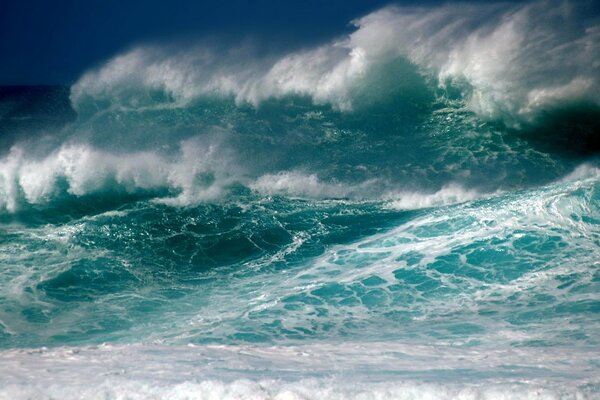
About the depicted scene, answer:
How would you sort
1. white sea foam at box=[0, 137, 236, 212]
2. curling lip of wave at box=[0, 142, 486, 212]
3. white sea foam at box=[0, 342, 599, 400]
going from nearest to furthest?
white sea foam at box=[0, 342, 599, 400] → curling lip of wave at box=[0, 142, 486, 212] → white sea foam at box=[0, 137, 236, 212]

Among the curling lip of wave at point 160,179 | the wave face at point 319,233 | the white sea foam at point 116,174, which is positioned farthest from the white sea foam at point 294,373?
the white sea foam at point 116,174

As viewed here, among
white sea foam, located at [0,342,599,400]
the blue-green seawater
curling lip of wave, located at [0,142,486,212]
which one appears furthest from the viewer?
curling lip of wave, located at [0,142,486,212]

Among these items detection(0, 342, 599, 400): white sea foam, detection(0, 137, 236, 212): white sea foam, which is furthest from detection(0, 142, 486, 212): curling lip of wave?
detection(0, 342, 599, 400): white sea foam

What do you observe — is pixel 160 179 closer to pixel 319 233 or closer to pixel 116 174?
pixel 116 174

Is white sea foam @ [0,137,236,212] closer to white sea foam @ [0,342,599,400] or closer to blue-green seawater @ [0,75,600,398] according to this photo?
blue-green seawater @ [0,75,600,398]

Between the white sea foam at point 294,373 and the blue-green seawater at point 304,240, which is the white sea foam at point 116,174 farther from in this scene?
the white sea foam at point 294,373

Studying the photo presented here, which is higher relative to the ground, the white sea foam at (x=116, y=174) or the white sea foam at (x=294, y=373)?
the white sea foam at (x=116, y=174)

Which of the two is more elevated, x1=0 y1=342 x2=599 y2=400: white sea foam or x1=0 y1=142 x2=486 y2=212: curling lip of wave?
x1=0 y1=142 x2=486 y2=212: curling lip of wave

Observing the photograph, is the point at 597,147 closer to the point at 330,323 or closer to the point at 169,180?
the point at 330,323
